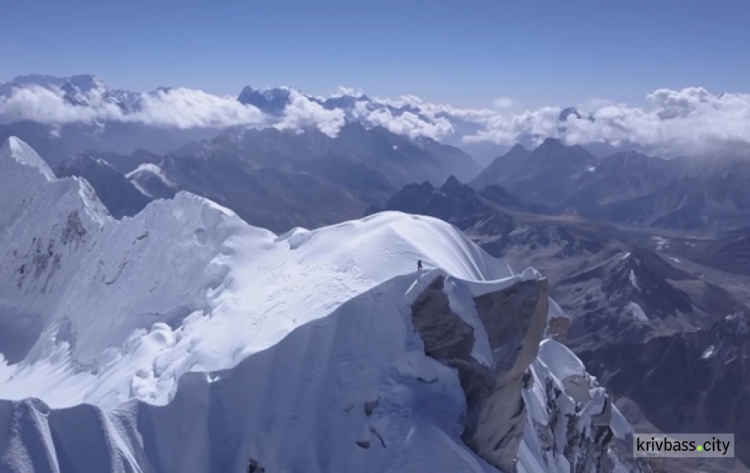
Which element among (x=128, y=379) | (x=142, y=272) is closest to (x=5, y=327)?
(x=142, y=272)

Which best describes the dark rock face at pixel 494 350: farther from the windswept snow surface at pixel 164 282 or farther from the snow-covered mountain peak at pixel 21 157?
the snow-covered mountain peak at pixel 21 157

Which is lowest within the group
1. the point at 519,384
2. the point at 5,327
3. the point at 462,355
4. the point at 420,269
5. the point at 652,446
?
the point at 652,446

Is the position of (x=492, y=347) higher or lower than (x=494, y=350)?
higher

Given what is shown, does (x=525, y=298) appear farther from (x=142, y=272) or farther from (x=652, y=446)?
(x=652, y=446)

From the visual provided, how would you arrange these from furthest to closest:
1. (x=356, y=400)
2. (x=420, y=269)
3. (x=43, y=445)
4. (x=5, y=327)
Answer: (x=5, y=327) → (x=420, y=269) → (x=356, y=400) → (x=43, y=445)

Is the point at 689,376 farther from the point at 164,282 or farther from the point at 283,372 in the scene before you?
the point at 283,372

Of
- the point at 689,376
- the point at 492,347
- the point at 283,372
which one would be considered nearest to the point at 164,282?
the point at 283,372

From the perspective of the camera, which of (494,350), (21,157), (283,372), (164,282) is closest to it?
(283,372)

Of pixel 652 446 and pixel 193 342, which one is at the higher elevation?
pixel 193 342
